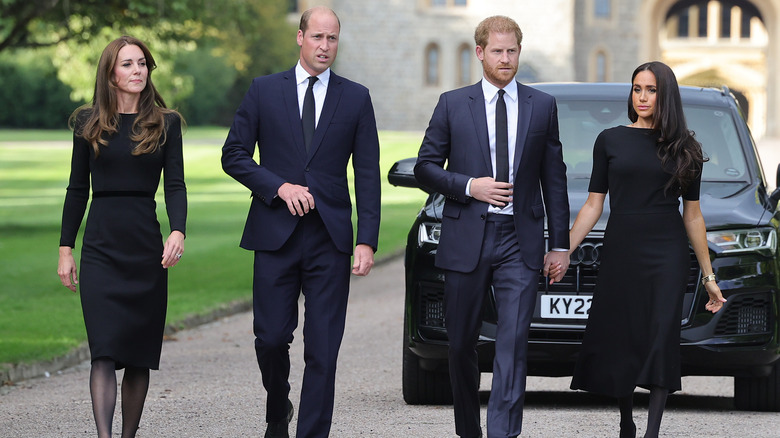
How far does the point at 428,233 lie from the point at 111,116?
2.03 metres

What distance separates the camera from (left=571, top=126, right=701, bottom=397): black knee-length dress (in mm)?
5969

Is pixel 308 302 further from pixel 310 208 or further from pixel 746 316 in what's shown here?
pixel 746 316

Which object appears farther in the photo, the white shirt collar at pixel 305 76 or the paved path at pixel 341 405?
the paved path at pixel 341 405

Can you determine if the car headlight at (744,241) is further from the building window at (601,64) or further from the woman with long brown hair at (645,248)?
the building window at (601,64)

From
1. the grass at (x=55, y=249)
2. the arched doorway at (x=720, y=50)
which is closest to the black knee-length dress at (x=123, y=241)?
the grass at (x=55, y=249)

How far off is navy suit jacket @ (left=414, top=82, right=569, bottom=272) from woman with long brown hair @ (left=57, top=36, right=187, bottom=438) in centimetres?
111

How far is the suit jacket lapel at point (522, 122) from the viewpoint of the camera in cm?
581

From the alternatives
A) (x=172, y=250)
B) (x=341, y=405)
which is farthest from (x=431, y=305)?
(x=172, y=250)

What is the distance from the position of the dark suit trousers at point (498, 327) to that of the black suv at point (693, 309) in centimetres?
105

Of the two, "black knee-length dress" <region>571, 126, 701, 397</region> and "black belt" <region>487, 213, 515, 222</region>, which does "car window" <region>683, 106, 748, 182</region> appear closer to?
"black knee-length dress" <region>571, 126, 701, 397</region>

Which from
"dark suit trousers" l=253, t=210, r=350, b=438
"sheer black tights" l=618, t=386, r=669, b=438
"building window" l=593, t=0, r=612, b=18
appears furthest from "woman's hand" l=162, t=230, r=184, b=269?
"building window" l=593, t=0, r=612, b=18

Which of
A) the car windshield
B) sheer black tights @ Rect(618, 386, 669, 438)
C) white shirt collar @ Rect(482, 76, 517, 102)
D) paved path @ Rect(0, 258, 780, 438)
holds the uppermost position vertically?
white shirt collar @ Rect(482, 76, 517, 102)

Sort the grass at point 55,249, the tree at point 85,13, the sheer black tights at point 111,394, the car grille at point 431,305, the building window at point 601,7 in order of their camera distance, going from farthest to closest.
→ the building window at point 601,7 → the tree at point 85,13 → the grass at point 55,249 → the car grille at point 431,305 → the sheer black tights at point 111,394

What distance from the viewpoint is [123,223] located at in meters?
5.69
